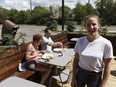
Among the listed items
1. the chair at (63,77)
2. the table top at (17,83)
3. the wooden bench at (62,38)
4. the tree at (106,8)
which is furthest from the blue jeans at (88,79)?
the tree at (106,8)

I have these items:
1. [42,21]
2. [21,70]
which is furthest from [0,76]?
[42,21]

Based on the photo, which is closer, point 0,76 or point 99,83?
point 99,83

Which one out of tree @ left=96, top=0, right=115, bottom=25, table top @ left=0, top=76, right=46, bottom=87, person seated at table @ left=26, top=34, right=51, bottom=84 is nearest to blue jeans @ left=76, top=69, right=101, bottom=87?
table top @ left=0, top=76, right=46, bottom=87

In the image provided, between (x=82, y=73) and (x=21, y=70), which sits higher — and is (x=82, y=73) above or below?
above

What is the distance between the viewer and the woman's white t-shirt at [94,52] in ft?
9.43

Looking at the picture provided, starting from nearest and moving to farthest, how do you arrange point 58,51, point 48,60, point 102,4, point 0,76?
point 0,76 → point 48,60 → point 58,51 → point 102,4

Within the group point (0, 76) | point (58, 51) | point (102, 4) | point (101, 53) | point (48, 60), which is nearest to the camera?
point (101, 53)

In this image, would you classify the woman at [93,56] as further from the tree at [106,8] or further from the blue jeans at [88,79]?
the tree at [106,8]

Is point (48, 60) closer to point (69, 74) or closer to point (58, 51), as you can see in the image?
point (69, 74)

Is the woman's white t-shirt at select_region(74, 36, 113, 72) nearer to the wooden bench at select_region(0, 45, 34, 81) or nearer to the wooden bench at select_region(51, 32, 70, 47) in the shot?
the wooden bench at select_region(0, 45, 34, 81)

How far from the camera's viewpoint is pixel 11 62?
5523 mm

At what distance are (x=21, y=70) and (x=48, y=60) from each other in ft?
2.05

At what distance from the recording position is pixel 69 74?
18.0 ft

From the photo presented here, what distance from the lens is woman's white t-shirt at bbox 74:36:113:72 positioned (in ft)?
9.43
